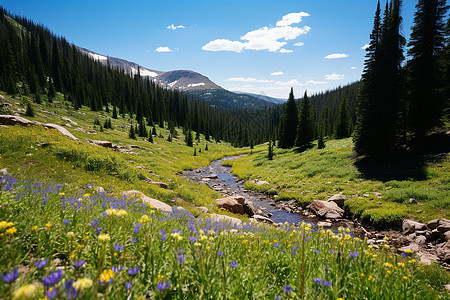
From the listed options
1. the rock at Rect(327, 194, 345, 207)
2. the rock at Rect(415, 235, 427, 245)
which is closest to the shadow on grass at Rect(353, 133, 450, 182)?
the rock at Rect(327, 194, 345, 207)

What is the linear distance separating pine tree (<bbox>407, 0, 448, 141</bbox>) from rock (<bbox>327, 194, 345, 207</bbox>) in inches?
537

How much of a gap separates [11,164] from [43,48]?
11480 centimetres

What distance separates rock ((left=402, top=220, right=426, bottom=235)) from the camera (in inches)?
396

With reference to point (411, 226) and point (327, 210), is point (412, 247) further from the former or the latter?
point (327, 210)

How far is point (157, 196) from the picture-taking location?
39.7 ft

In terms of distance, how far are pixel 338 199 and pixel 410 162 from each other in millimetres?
9217

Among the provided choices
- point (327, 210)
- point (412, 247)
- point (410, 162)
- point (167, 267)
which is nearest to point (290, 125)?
point (410, 162)

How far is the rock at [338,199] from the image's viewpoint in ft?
50.5

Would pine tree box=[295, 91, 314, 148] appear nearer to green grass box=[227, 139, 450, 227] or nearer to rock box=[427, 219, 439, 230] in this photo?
green grass box=[227, 139, 450, 227]

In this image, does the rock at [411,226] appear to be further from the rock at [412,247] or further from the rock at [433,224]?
the rock at [412,247]

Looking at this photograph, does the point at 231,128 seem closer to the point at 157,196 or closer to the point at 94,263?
the point at 157,196

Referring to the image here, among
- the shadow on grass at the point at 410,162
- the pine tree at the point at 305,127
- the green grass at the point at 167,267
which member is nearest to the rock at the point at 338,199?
the shadow on grass at the point at 410,162

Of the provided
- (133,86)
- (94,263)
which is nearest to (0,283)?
(94,263)

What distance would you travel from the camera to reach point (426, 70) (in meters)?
20.7
